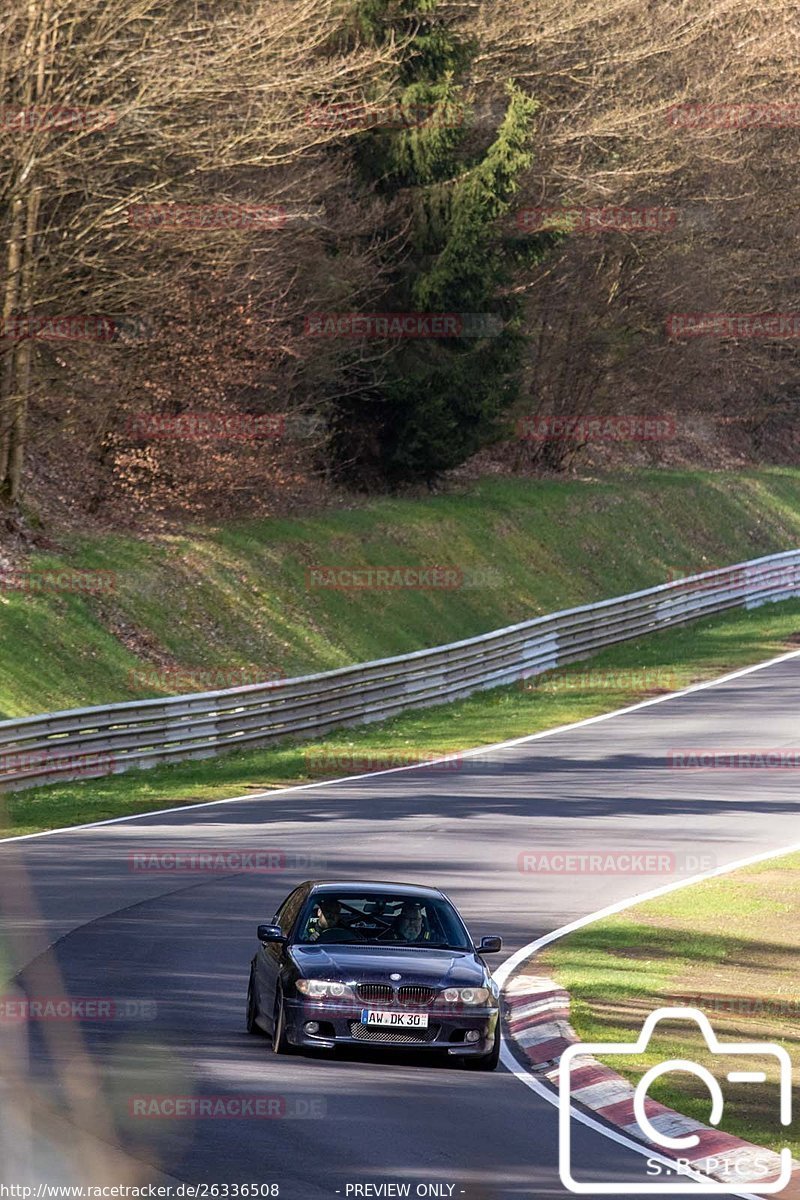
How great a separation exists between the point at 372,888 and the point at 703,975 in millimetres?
4376

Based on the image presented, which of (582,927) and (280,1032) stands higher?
(582,927)

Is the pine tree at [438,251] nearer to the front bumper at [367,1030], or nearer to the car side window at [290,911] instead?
the car side window at [290,911]

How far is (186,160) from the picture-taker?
35.7m

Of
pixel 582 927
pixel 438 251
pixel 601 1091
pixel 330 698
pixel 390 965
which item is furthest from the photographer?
pixel 438 251

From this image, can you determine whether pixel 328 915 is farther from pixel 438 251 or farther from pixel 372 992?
pixel 438 251

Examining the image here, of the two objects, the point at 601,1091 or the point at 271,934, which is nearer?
the point at 601,1091

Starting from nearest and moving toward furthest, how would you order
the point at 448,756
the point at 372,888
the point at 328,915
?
the point at 328,915, the point at 372,888, the point at 448,756

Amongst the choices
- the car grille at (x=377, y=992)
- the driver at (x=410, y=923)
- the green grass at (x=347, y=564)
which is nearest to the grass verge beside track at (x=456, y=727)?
the green grass at (x=347, y=564)

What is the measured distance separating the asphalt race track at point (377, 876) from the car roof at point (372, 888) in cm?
118

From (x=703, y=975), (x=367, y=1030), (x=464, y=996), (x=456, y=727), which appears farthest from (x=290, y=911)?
(x=456, y=727)

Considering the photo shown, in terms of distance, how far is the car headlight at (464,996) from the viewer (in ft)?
38.8

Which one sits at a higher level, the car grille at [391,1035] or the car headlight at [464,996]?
the car headlight at [464,996]

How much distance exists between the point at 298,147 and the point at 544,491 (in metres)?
17.3

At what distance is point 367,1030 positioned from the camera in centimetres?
1174
